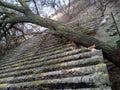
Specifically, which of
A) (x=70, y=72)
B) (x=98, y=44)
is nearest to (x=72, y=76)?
(x=70, y=72)

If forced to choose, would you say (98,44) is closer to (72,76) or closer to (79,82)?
(72,76)

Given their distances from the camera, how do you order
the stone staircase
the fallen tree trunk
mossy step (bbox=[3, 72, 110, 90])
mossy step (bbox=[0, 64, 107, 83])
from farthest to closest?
the fallen tree trunk < mossy step (bbox=[0, 64, 107, 83]) < the stone staircase < mossy step (bbox=[3, 72, 110, 90])

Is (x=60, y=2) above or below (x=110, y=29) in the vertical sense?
above

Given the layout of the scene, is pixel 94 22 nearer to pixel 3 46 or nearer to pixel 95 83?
pixel 3 46

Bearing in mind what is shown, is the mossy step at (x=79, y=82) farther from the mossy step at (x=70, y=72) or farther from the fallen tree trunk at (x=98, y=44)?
the fallen tree trunk at (x=98, y=44)

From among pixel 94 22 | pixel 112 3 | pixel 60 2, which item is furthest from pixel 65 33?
pixel 60 2

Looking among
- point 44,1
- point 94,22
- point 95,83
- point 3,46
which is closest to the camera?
point 95,83

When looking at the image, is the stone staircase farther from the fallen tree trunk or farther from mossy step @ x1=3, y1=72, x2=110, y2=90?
the fallen tree trunk

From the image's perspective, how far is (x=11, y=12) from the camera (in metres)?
7.61

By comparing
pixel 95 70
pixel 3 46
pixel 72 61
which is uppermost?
pixel 3 46

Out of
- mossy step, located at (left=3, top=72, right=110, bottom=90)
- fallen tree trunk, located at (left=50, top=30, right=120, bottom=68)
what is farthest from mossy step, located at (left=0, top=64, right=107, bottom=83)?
fallen tree trunk, located at (left=50, top=30, right=120, bottom=68)

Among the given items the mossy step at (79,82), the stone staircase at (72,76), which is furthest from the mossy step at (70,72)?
the mossy step at (79,82)

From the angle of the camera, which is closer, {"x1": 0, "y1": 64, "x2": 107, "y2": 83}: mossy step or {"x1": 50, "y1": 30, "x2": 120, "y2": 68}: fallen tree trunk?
{"x1": 0, "y1": 64, "x2": 107, "y2": 83}: mossy step

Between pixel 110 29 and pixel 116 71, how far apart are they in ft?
6.10
